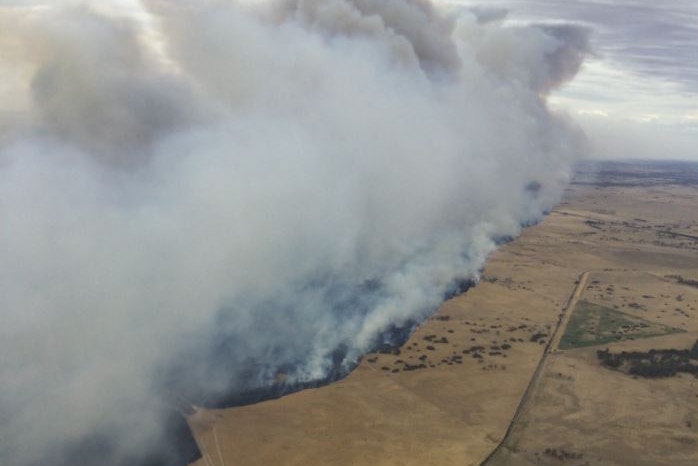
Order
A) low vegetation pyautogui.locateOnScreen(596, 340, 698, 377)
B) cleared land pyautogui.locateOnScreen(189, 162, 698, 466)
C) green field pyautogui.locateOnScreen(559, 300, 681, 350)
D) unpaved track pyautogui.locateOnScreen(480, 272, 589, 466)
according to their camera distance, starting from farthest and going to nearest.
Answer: green field pyautogui.locateOnScreen(559, 300, 681, 350), low vegetation pyautogui.locateOnScreen(596, 340, 698, 377), cleared land pyautogui.locateOnScreen(189, 162, 698, 466), unpaved track pyautogui.locateOnScreen(480, 272, 589, 466)

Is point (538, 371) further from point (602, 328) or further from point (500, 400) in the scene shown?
point (602, 328)

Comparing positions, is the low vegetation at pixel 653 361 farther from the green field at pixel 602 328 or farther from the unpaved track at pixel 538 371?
the unpaved track at pixel 538 371

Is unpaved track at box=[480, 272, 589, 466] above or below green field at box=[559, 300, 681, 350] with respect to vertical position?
below

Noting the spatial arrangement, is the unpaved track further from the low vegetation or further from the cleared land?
the low vegetation

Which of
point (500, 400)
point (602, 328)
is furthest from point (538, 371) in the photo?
point (602, 328)

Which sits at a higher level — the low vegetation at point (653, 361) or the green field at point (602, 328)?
the low vegetation at point (653, 361)

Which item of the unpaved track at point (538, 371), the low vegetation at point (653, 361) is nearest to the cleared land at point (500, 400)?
the unpaved track at point (538, 371)

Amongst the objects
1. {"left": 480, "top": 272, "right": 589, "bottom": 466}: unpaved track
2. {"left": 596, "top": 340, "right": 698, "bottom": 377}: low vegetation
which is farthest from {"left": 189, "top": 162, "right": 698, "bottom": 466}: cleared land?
{"left": 596, "top": 340, "right": 698, "bottom": 377}: low vegetation

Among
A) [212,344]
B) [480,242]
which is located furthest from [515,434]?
[480,242]
